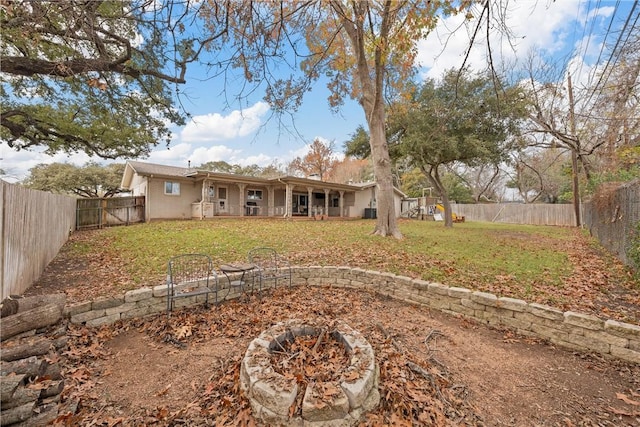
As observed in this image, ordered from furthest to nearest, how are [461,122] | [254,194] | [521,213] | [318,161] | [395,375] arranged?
1. [318,161]
2. [521,213]
3. [254,194]
4. [461,122]
5. [395,375]

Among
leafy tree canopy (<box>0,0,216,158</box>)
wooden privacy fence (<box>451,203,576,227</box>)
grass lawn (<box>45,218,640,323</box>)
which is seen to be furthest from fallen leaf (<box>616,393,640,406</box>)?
wooden privacy fence (<box>451,203,576,227</box>)

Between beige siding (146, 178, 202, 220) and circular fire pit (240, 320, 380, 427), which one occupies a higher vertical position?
beige siding (146, 178, 202, 220)

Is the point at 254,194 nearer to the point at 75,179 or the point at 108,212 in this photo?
the point at 108,212

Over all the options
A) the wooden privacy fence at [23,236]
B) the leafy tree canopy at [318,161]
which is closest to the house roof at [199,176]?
the wooden privacy fence at [23,236]

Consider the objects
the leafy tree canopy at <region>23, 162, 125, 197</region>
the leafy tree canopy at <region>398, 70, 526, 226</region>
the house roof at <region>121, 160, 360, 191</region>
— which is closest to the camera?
the leafy tree canopy at <region>398, 70, 526, 226</region>

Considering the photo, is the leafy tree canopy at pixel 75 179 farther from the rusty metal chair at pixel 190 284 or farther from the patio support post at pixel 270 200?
the rusty metal chair at pixel 190 284

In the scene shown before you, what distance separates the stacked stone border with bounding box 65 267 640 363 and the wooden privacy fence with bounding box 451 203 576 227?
18021 mm

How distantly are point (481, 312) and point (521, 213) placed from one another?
20.6 meters

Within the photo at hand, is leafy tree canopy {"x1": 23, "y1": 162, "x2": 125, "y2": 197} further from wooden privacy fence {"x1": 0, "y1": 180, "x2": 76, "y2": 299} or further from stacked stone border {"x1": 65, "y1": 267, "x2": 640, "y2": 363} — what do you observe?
stacked stone border {"x1": 65, "y1": 267, "x2": 640, "y2": 363}

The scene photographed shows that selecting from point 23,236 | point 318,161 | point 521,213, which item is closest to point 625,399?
point 23,236

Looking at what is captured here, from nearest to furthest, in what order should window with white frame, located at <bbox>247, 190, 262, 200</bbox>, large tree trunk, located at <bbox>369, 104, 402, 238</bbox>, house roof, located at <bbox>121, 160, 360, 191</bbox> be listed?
large tree trunk, located at <bbox>369, 104, 402, 238</bbox> < house roof, located at <bbox>121, 160, 360, 191</bbox> < window with white frame, located at <bbox>247, 190, 262, 200</bbox>

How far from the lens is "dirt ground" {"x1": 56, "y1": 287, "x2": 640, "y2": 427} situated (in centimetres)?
239

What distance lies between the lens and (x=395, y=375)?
9.07 ft

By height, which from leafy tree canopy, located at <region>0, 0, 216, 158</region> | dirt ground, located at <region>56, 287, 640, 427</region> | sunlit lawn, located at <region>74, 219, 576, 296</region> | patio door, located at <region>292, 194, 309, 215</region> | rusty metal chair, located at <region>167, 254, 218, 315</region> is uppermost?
leafy tree canopy, located at <region>0, 0, 216, 158</region>
